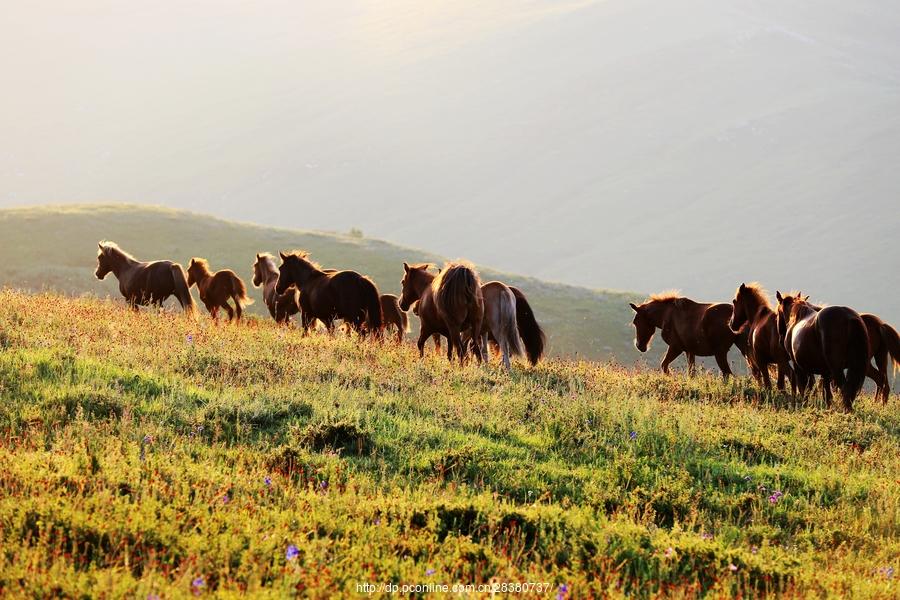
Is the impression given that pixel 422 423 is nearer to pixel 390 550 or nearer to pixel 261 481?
pixel 261 481

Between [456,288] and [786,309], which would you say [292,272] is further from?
[786,309]

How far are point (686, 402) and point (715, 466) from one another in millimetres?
4720

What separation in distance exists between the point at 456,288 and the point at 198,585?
11801 millimetres

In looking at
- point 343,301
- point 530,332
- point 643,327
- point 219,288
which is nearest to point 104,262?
point 219,288

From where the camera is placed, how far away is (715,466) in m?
10.1

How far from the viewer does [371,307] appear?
1961 centimetres

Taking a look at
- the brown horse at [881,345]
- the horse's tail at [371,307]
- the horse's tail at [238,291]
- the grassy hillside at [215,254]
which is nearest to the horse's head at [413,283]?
the horse's tail at [371,307]

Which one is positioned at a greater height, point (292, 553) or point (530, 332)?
point (530, 332)

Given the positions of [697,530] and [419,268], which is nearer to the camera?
[697,530]

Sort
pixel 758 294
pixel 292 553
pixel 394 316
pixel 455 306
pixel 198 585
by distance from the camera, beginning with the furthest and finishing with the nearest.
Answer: pixel 394 316 → pixel 758 294 → pixel 455 306 → pixel 292 553 → pixel 198 585

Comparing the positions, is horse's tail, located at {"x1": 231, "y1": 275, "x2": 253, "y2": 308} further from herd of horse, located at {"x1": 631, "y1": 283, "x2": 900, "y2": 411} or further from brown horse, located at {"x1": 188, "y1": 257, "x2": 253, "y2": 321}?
herd of horse, located at {"x1": 631, "y1": 283, "x2": 900, "y2": 411}

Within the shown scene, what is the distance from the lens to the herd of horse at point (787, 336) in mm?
14258

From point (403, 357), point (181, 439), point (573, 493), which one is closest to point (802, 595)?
point (573, 493)

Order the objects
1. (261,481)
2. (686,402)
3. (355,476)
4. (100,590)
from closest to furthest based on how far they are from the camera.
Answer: (100,590), (261,481), (355,476), (686,402)
